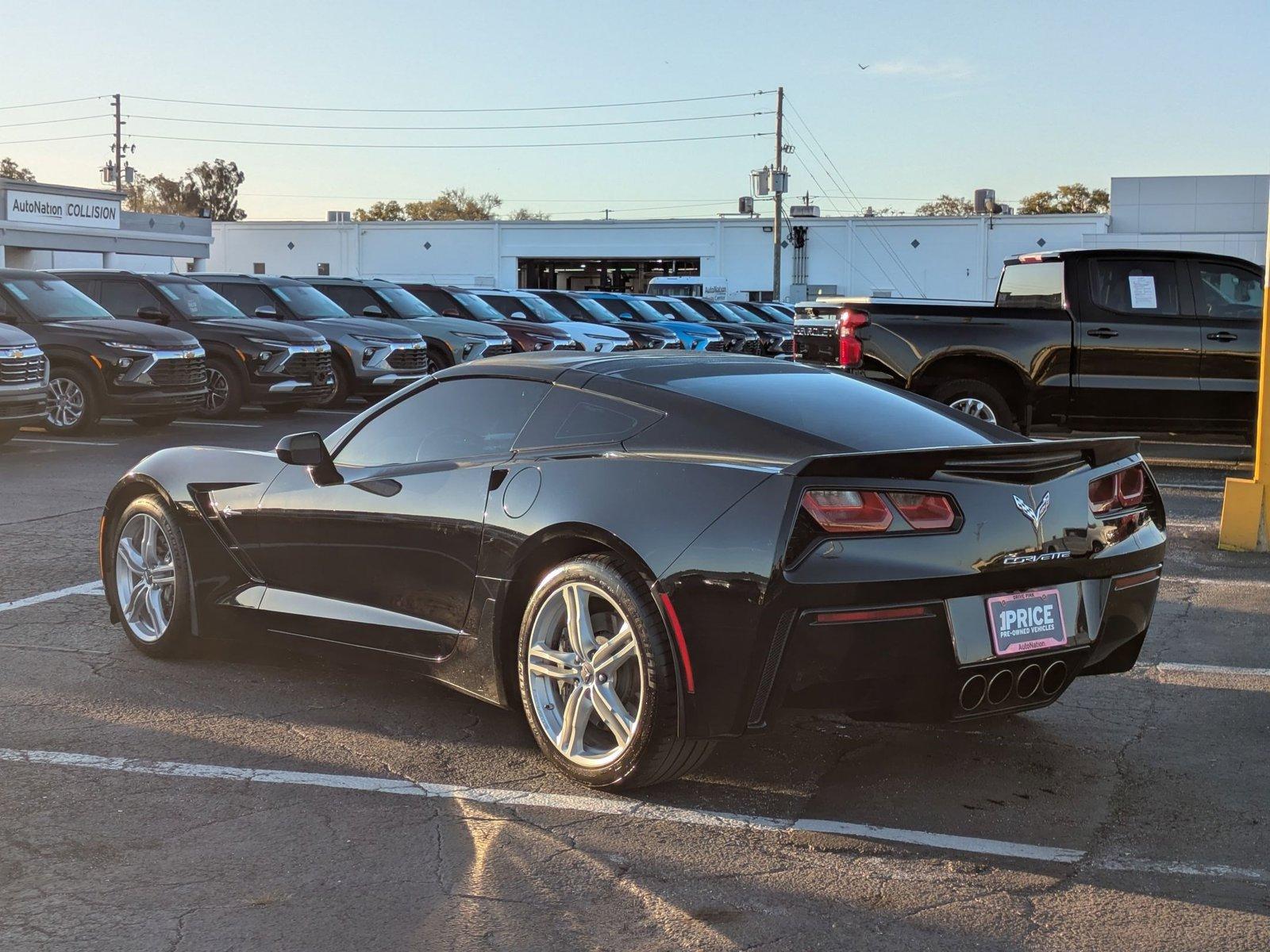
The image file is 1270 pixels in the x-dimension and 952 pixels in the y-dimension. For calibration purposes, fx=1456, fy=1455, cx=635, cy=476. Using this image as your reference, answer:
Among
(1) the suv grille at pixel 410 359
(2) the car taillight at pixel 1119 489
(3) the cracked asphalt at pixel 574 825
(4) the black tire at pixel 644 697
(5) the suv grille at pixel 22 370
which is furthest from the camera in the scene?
(1) the suv grille at pixel 410 359

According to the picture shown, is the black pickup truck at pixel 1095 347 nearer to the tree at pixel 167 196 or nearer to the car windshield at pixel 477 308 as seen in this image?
the car windshield at pixel 477 308

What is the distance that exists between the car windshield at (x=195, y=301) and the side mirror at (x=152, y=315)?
1.44 ft

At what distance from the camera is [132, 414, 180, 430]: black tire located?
17.2 meters

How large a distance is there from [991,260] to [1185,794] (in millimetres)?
55978

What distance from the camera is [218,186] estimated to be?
405 ft

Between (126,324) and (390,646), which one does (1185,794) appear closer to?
(390,646)

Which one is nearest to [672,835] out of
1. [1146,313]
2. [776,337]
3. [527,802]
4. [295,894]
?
[527,802]

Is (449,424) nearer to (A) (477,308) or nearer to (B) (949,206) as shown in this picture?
(A) (477,308)

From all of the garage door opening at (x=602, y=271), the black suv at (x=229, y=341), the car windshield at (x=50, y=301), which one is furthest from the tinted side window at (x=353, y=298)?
the garage door opening at (x=602, y=271)

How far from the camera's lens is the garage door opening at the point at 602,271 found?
64.9m

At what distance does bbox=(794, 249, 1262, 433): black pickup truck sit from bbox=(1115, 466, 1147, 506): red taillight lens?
26.2 feet

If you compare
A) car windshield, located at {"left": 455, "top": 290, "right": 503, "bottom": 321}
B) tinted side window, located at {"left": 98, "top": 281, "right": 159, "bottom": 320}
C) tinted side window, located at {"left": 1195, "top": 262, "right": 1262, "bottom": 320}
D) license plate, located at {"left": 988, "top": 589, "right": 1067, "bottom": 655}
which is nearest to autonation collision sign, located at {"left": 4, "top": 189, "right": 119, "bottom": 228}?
car windshield, located at {"left": 455, "top": 290, "right": 503, "bottom": 321}

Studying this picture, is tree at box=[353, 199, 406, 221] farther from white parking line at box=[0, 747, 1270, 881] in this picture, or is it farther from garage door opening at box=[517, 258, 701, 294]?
white parking line at box=[0, 747, 1270, 881]

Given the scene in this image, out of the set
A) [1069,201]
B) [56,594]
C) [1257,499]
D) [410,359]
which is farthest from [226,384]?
[1069,201]
